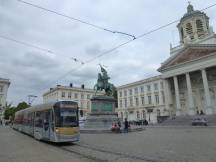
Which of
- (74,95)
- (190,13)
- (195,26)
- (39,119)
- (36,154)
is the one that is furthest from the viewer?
(74,95)

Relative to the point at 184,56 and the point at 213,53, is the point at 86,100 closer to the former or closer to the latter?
the point at 184,56

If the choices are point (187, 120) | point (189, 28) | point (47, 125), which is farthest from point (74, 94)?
point (47, 125)

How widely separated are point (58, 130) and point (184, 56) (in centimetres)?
4145

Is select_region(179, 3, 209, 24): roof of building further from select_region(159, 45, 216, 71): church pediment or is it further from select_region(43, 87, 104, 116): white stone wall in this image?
select_region(43, 87, 104, 116): white stone wall

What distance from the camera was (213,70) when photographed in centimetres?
4681

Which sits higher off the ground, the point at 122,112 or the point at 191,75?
the point at 191,75

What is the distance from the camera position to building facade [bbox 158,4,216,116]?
43.9 m

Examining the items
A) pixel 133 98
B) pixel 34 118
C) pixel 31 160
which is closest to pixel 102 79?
pixel 34 118

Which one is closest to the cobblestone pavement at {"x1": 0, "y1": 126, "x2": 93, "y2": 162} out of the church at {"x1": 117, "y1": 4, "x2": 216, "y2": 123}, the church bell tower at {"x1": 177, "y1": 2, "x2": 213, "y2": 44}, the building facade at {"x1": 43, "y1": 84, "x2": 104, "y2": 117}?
the church at {"x1": 117, "y1": 4, "x2": 216, "y2": 123}

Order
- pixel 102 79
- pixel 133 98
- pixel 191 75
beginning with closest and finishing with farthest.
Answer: pixel 102 79, pixel 191 75, pixel 133 98

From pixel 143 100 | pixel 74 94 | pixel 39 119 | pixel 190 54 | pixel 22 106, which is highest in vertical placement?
→ pixel 190 54

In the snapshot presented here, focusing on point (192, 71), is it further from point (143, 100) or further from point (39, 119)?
point (39, 119)

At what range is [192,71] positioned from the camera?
46719 mm

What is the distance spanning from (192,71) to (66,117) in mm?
38952
